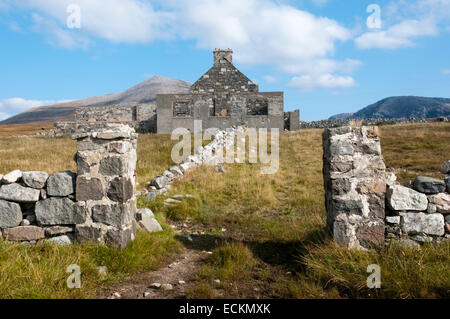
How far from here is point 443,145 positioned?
52.9 ft

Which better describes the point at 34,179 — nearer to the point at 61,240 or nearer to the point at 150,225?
the point at 61,240

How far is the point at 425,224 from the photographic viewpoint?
171 inches

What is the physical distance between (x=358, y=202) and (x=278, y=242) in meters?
1.69

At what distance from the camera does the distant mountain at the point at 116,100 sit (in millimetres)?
82562

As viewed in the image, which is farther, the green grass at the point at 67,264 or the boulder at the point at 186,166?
the boulder at the point at 186,166

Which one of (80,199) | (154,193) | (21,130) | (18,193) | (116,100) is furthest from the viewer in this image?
(116,100)

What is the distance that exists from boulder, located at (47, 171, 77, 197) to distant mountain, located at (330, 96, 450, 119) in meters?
113

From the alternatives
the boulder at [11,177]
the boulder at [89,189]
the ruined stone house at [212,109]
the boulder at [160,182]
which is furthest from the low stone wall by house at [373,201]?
the ruined stone house at [212,109]

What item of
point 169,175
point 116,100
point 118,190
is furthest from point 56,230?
point 116,100

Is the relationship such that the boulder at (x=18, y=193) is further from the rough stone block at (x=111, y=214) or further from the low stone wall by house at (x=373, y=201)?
the low stone wall by house at (x=373, y=201)

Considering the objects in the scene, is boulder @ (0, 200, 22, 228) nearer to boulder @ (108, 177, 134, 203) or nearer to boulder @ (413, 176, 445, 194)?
boulder @ (108, 177, 134, 203)

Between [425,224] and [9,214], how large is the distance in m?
5.85

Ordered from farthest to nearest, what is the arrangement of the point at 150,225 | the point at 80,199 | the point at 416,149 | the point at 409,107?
the point at 409,107 < the point at 416,149 < the point at 150,225 < the point at 80,199

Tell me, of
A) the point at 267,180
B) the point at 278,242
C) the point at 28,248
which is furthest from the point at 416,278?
the point at 267,180
